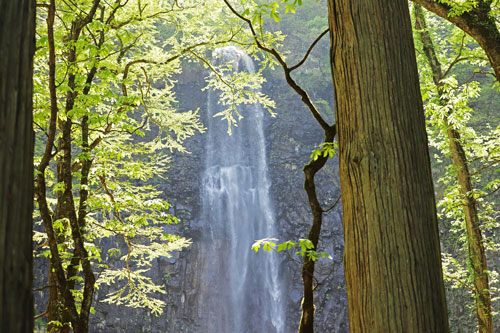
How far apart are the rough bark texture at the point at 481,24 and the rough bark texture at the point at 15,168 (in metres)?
3.72

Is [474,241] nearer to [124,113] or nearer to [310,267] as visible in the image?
[310,267]

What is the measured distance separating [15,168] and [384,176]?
97 centimetres

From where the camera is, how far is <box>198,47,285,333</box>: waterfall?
16.0 m

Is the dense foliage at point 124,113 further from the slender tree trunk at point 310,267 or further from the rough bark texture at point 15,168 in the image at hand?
the rough bark texture at point 15,168

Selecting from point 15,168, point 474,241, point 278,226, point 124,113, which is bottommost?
point 15,168

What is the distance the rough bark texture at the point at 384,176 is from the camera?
1153 millimetres

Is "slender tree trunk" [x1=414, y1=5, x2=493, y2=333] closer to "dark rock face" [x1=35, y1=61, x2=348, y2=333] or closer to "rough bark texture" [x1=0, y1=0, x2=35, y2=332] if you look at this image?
"rough bark texture" [x1=0, y1=0, x2=35, y2=332]

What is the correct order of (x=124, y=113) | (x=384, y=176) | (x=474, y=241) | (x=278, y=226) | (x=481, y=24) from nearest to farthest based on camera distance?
(x=384, y=176), (x=481, y=24), (x=124, y=113), (x=474, y=241), (x=278, y=226)

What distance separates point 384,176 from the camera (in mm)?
1223

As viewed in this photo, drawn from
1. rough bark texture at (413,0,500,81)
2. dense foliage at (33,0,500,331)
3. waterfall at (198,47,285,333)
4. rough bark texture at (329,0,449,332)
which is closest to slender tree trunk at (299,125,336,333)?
dense foliage at (33,0,500,331)

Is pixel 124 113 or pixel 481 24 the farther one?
pixel 124 113

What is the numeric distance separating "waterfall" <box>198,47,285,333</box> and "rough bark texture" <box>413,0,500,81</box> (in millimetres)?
12832

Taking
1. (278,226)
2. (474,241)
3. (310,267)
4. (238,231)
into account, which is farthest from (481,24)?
(238,231)

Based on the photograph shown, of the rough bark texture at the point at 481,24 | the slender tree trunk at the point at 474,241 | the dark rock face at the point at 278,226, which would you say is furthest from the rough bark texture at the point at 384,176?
the dark rock face at the point at 278,226
